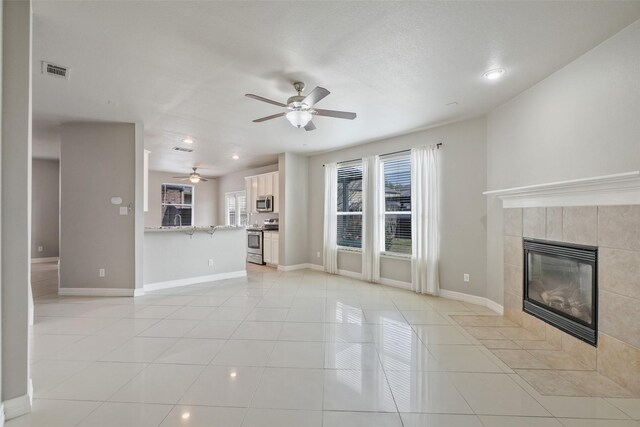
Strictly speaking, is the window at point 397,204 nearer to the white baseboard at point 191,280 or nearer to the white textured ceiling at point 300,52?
the white textured ceiling at point 300,52

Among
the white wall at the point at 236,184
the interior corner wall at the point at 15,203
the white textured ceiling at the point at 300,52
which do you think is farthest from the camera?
the white wall at the point at 236,184

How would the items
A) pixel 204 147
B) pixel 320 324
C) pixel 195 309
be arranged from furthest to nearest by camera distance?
pixel 204 147
pixel 195 309
pixel 320 324

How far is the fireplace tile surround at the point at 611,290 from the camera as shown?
7.04ft

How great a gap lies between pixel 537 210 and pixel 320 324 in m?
2.85

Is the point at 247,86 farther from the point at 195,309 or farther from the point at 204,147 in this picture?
the point at 204,147

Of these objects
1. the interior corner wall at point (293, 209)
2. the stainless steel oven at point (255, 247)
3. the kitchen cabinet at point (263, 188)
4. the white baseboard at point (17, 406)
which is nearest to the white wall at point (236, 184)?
the kitchen cabinet at point (263, 188)

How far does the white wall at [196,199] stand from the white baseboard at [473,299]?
28.6ft

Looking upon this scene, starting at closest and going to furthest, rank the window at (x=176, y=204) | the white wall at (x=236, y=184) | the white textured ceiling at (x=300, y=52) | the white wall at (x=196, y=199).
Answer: the white textured ceiling at (x=300, y=52), the white wall at (x=236, y=184), the white wall at (x=196, y=199), the window at (x=176, y=204)

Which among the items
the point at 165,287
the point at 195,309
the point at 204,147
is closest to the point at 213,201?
the point at 204,147

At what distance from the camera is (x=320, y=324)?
3.47 meters

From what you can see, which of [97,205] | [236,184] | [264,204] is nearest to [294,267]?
[264,204]

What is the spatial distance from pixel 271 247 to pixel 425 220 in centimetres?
402

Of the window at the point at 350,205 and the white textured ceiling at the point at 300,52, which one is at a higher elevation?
the white textured ceiling at the point at 300,52

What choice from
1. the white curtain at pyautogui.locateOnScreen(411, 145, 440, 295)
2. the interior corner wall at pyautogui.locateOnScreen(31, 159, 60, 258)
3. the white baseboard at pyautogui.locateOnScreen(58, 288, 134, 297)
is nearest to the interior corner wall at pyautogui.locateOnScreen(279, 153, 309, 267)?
the white curtain at pyautogui.locateOnScreen(411, 145, 440, 295)
